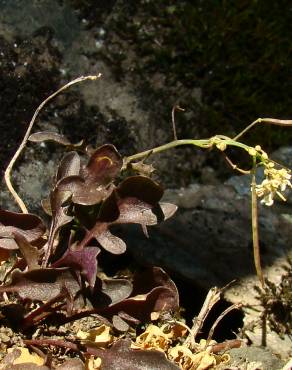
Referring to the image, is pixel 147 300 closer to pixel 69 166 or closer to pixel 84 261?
pixel 84 261

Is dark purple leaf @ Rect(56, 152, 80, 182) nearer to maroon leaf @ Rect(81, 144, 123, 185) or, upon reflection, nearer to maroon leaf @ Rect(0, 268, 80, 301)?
maroon leaf @ Rect(81, 144, 123, 185)

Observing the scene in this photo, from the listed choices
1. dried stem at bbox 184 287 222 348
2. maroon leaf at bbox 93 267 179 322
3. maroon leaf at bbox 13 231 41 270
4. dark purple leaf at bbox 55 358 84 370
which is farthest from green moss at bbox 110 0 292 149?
dark purple leaf at bbox 55 358 84 370

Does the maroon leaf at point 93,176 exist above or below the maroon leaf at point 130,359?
above

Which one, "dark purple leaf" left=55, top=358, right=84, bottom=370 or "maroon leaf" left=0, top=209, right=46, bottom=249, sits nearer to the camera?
"dark purple leaf" left=55, top=358, right=84, bottom=370

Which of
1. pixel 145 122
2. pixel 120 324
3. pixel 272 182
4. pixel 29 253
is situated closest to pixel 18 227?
pixel 29 253

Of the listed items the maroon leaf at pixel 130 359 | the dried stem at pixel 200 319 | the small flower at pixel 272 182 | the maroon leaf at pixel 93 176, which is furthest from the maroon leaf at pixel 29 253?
the small flower at pixel 272 182

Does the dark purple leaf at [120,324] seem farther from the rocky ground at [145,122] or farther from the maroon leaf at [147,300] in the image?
the rocky ground at [145,122]
